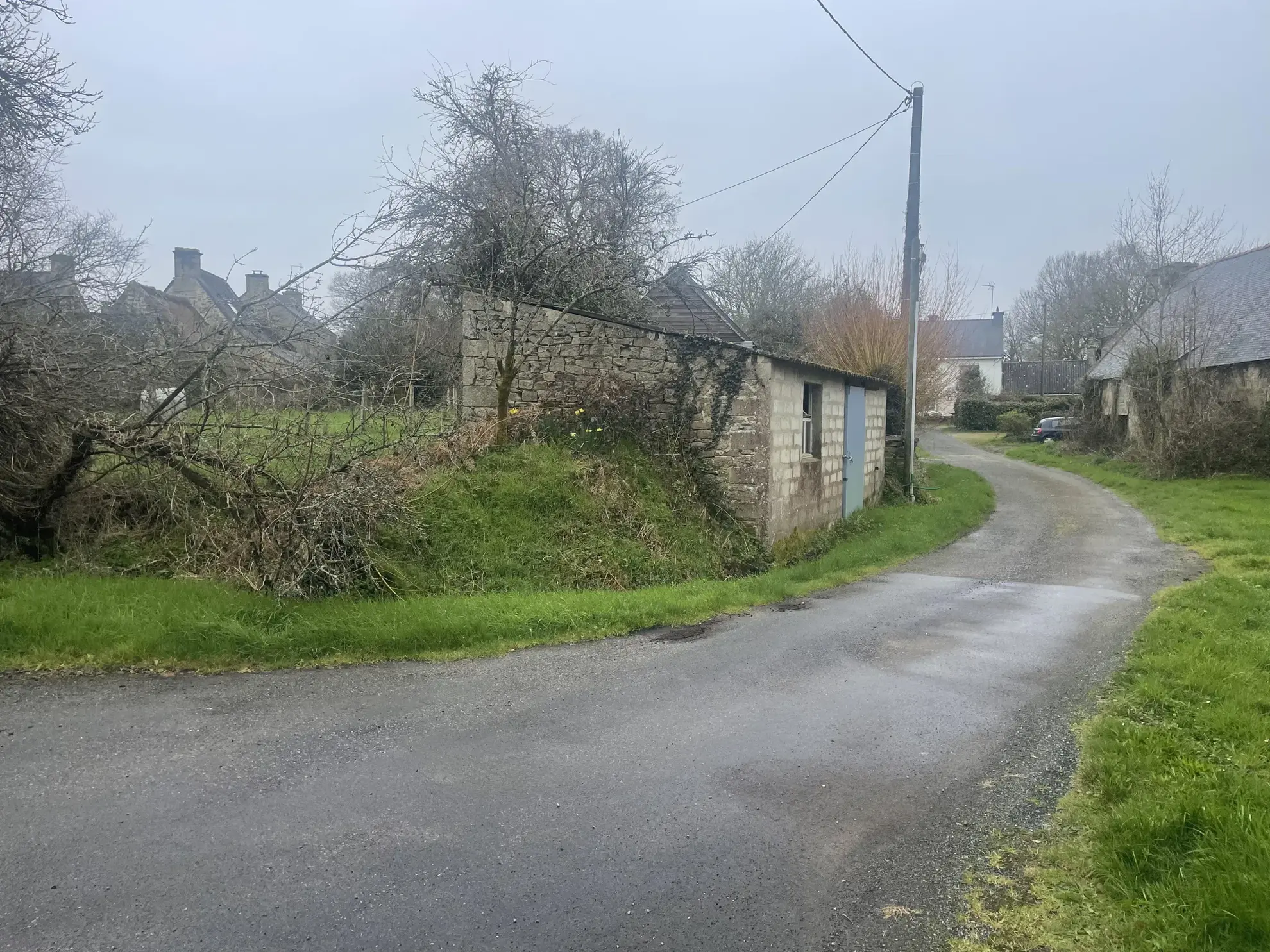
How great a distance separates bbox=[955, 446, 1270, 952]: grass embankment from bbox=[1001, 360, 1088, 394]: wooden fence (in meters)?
48.9

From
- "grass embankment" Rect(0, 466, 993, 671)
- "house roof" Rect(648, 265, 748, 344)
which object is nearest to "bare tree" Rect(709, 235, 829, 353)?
"house roof" Rect(648, 265, 748, 344)

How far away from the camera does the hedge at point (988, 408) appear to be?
4312 centimetres

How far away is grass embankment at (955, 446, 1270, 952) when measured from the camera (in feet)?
9.38

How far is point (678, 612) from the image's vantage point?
800 cm

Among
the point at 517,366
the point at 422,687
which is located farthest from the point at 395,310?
the point at 422,687

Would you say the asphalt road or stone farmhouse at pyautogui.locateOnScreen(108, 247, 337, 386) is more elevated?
stone farmhouse at pyautogui.locateOnScreen(108, 247, 337, 386)

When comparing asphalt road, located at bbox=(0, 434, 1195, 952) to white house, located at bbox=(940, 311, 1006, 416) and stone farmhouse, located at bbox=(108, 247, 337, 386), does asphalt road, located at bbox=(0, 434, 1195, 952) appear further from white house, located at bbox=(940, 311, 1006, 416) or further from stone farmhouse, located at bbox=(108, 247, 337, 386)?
white house, located at bbox=(940, 311, 1006, 416)

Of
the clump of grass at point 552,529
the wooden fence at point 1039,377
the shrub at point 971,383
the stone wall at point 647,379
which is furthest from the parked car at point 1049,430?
the clump of grass at point 552,529

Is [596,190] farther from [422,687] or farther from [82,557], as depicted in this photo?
[422,687]

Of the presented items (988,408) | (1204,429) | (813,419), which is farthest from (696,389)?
(988,408)

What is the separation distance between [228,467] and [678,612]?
14.9 feet

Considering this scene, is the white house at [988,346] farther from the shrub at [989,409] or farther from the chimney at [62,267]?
the chimney at [62,267]

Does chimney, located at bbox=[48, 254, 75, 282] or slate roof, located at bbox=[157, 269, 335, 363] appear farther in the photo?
chimney, located at bbox=[48, 254, 75, 282]

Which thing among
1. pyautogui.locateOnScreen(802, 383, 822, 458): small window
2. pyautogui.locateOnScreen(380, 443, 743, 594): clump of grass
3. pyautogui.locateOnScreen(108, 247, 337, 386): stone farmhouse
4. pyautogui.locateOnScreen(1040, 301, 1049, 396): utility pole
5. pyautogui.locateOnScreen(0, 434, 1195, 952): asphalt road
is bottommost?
pyautogui.locateOnScreen(0, 434, 1195, 952): asphalt road
